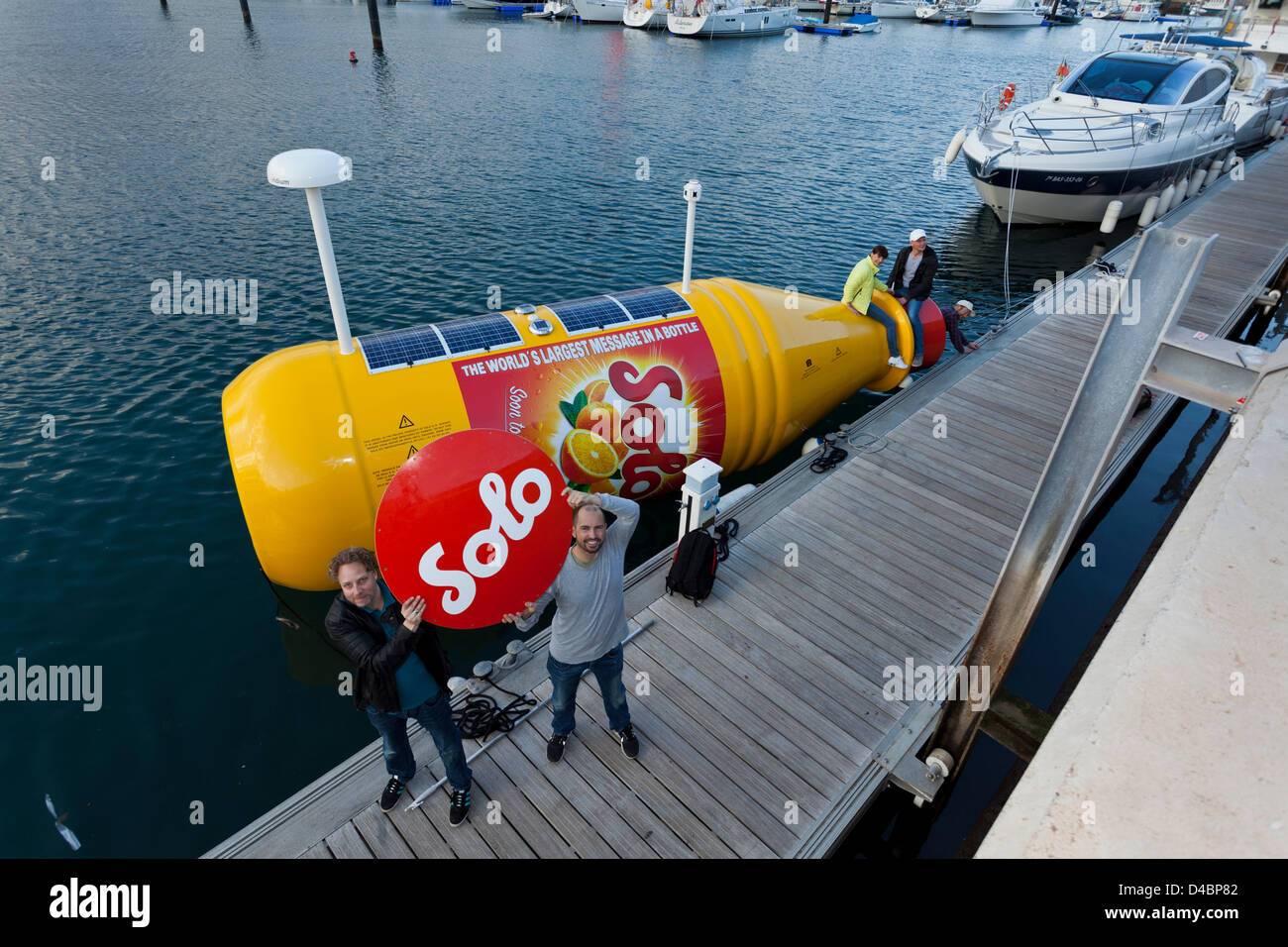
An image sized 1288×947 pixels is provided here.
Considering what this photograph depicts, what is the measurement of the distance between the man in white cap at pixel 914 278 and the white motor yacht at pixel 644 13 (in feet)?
217

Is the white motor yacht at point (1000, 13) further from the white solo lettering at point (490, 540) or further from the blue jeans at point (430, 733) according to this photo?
the blue jeans at point (430, 733)

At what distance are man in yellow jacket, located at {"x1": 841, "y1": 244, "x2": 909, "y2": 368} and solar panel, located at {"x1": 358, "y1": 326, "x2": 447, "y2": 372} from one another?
19.4 ft

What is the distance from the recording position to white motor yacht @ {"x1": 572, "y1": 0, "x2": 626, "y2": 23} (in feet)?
217

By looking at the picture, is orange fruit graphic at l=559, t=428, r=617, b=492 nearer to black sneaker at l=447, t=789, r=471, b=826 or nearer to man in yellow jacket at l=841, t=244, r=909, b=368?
black sneaker at l=447, t=789, r=471, b=826

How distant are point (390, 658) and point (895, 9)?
109m

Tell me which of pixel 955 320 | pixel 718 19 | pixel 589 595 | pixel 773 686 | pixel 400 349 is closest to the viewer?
pixel 589 595

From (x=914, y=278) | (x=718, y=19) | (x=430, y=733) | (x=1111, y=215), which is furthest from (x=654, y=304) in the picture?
(x=718, y=19)

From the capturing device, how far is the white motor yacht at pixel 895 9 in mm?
88562

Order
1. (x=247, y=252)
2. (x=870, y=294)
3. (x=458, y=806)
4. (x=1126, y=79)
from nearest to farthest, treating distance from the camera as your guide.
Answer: (x=458, y=806), (x=870, y=294), (x=247, y=252), (x=1126, y=79)

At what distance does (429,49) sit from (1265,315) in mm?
49505

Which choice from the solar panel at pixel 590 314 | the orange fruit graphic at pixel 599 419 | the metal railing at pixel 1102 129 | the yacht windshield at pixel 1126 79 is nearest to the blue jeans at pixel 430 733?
the orange fruit graphic at pixel 599 419

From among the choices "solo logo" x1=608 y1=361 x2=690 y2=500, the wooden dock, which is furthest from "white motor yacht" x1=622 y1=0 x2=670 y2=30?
"solo logo" x1=608 y1=361 x2=690 y2=500

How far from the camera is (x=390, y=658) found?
4.27m

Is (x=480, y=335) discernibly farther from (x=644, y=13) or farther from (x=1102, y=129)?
(x=644, y=13)
